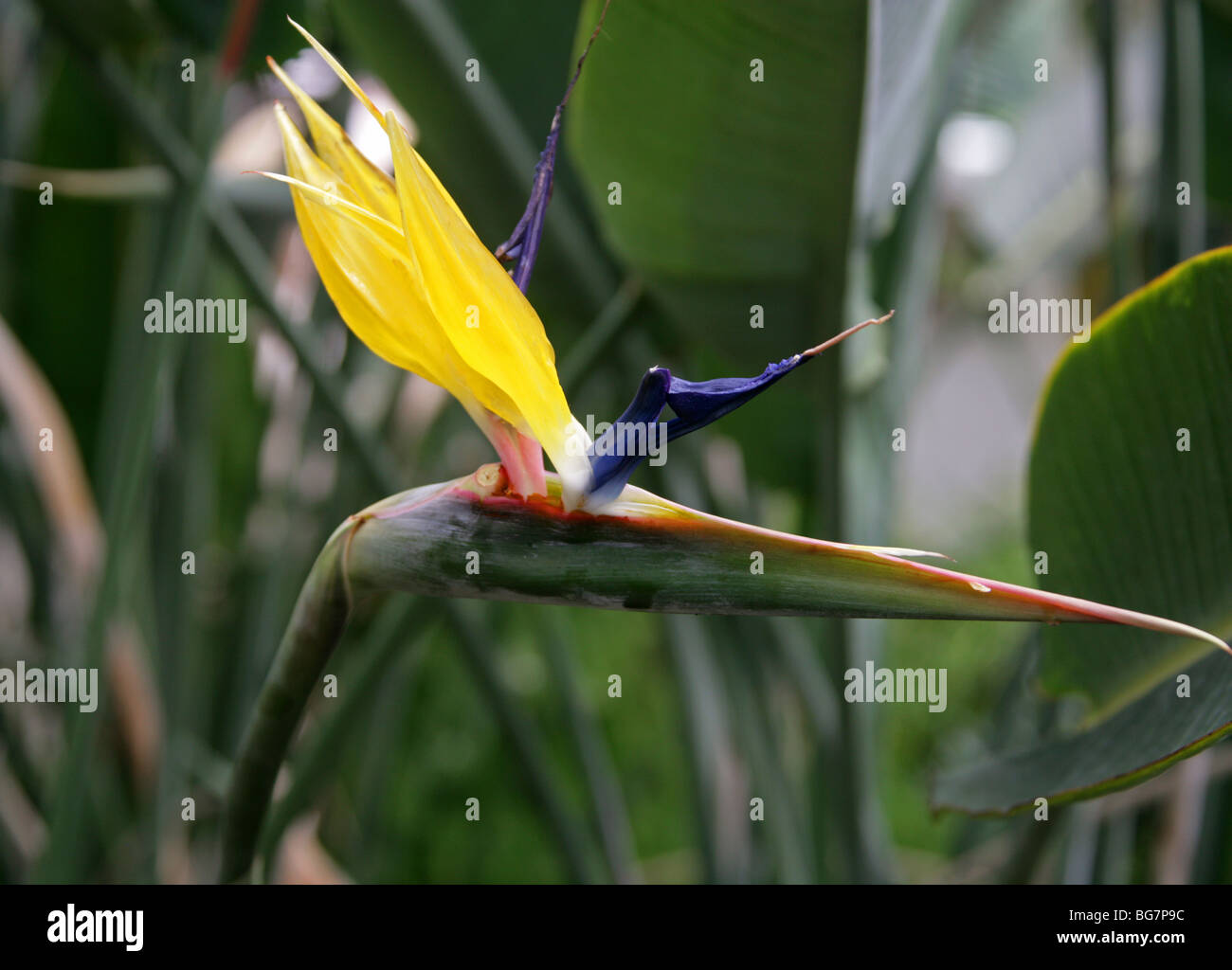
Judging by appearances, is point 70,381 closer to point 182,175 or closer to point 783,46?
point 182,175

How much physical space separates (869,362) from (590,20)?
0.87 ft

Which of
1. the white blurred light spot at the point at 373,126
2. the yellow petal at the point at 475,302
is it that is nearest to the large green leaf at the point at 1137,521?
the yellow petal at the point at 475,302

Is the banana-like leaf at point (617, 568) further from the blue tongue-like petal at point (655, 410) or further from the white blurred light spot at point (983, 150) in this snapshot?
the white blurred light spot at point (983, 150)

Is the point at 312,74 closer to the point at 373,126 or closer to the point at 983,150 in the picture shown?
the point at 373,126

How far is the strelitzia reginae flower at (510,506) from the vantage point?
0.21 meters

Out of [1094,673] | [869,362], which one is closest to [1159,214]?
[869,362]

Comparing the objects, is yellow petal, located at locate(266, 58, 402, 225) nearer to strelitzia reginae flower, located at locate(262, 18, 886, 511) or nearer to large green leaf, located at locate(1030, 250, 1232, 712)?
strelitzia reginae flower, located at locate(262, 18, 886, 511)

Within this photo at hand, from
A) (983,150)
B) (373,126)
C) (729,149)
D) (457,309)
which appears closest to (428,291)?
(457,309)

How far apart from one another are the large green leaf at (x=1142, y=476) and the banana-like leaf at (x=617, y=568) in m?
0.15

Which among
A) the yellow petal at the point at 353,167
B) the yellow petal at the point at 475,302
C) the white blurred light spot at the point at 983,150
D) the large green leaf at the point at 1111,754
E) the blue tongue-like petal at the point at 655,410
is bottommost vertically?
the large green leaf at the point at 1111,754

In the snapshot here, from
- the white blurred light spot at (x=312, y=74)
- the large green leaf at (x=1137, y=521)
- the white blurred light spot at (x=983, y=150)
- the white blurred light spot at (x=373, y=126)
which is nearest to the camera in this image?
the large green leaf at (x=1137, y=521)

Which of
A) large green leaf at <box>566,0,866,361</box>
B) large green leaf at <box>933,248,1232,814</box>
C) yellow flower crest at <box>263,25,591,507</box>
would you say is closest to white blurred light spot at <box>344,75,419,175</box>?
large green leaf at <box>566,0,866,361</box>

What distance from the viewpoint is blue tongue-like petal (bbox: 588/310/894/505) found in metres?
0.23

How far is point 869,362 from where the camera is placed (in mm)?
549
